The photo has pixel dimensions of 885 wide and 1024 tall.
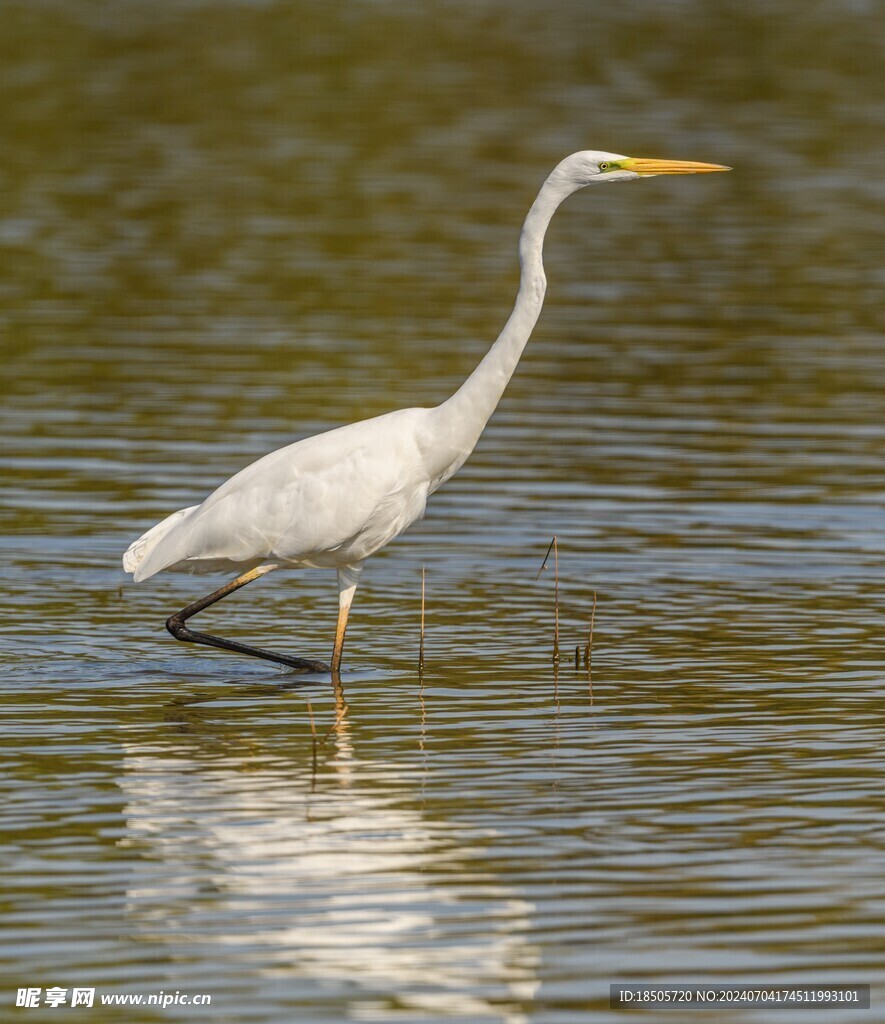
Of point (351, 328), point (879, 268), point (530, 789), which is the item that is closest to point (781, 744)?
point (530, 789)

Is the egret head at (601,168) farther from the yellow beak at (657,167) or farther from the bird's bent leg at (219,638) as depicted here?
the bird's bent leg at (219,638)

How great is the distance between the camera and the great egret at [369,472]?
11.4 meters

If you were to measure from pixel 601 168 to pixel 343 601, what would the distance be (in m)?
2.84

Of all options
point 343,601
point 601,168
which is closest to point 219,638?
point 343,601

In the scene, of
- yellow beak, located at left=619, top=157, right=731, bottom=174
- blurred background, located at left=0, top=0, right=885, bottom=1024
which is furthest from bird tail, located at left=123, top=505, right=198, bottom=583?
yellow beak, located at left=619, top=157, right=731, bottom=174

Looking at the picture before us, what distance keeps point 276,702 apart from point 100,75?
3530 cm

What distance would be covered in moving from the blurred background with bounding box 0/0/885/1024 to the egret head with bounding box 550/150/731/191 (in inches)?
110

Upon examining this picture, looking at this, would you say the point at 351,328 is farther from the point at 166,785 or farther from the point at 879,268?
the point at 166,785

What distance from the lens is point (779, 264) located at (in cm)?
2803

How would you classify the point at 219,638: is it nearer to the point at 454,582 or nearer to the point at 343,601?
the point at 343,601

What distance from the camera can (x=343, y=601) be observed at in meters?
12.0

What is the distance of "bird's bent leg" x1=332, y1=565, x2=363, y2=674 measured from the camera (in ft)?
38.7

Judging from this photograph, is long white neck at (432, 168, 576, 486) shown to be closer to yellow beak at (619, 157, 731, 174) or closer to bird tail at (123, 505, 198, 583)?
yellow beak at (619, 157, 731, 174)

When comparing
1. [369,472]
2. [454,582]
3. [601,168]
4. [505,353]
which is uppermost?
[601,168]
